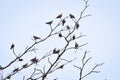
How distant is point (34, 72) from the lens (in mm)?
4930

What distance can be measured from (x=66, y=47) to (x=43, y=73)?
2.43 ft

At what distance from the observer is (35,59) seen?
499 cm

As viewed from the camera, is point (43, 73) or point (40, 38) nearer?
point (43, 73)

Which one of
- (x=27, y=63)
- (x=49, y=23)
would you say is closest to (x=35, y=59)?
(x=27, y=63)

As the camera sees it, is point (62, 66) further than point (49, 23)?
No

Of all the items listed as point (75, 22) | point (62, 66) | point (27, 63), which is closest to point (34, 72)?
point (27, 63)

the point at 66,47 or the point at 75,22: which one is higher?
the point at 75,22

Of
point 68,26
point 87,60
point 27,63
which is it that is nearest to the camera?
point 87,60

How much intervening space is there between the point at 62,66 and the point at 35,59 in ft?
2.03

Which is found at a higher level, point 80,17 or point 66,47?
point 80,17

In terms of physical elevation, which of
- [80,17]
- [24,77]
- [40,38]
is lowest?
[24,77]

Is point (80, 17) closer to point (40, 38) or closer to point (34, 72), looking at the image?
point (40, 38)

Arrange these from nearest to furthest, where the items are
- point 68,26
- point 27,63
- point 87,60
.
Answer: point 87,60 < point 27,63 < point 68,26

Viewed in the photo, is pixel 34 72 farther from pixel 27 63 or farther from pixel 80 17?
pixel 80 17
